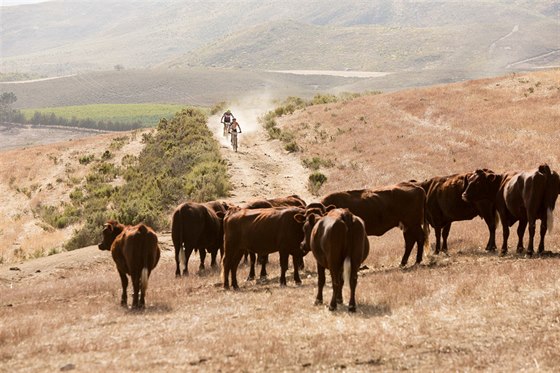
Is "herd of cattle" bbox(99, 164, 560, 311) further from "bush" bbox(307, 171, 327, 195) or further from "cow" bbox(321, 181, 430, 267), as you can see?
"bush" bbox(307, 171, 327, 195)

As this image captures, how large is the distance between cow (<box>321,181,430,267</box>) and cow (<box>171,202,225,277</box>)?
4170mm

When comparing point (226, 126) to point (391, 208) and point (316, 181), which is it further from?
point (391, 208)

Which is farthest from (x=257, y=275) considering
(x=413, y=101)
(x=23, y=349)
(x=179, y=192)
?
(x=413, y=101)

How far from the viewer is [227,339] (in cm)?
1375

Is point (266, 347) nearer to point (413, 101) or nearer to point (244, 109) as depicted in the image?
point (413, 101)

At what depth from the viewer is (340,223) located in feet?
51.7

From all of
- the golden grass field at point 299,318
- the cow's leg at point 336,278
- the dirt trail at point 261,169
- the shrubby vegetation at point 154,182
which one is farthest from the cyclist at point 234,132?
the cow's leg at point 336,278

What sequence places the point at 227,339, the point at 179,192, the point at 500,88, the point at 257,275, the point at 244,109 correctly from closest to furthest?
1. the point at 227,339
2. the point at 257,275
3. the point at 179,192
4. the point at 500,88
5. the point at 244,109

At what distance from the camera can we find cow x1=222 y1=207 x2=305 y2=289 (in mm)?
19094

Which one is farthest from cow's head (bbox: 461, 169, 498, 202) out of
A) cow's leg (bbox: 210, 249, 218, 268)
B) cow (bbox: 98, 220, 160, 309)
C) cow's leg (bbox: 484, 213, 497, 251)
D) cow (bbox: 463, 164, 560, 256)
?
cow (bbox: 98, 220, 160, 309)

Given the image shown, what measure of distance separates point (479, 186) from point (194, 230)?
7739 mm

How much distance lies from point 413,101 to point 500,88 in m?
7.03

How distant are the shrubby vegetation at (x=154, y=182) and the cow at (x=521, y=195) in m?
16.1

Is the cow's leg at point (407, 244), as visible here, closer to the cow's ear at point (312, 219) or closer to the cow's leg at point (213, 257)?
the cow's ear at point (312, 219)
